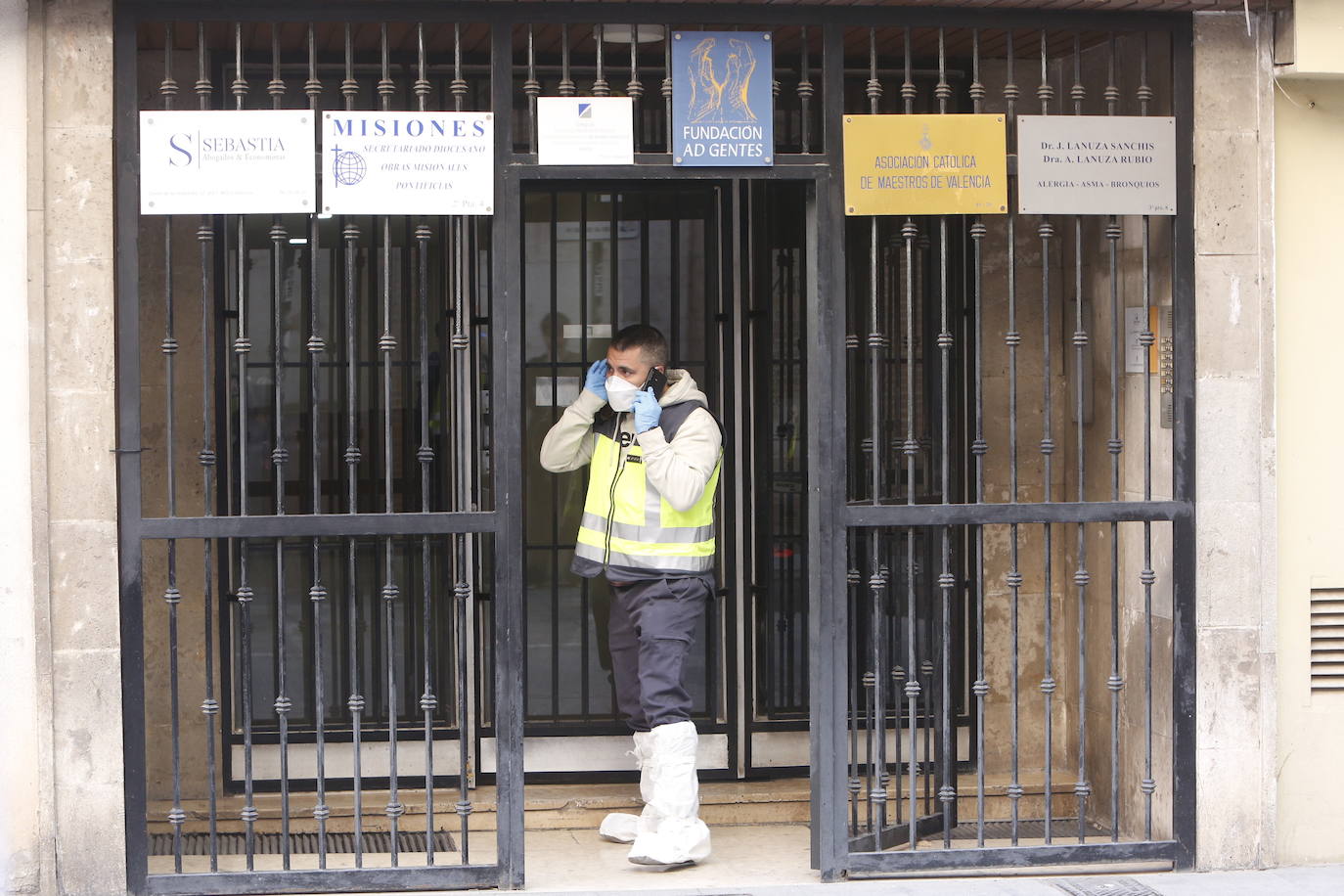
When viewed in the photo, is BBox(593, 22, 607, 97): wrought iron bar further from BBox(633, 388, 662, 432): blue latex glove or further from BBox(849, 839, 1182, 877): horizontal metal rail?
BBox(849, 839, 1182, 877): horizontal metal rail

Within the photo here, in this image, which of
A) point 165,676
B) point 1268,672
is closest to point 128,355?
point 165,676

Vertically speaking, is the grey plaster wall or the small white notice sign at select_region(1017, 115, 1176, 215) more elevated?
the small white notice sign at select_region(1017, 115, 1176, 215)

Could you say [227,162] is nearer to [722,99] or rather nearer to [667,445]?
[722,99]

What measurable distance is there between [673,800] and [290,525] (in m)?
1.75

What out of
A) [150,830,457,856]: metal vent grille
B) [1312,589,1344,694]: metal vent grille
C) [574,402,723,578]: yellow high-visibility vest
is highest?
[574,402,723,578]: yellow high-visibility vest

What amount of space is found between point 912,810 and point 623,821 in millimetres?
1231

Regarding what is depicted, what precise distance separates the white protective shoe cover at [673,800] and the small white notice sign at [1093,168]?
7.79 ft

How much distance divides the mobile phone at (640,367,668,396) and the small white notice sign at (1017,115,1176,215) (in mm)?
1487

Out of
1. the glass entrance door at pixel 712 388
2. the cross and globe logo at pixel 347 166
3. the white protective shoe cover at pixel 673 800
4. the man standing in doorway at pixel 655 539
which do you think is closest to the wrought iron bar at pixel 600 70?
the cross and globe logo at pixel 347 166

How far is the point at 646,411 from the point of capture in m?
5.73

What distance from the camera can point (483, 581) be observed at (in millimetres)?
6648

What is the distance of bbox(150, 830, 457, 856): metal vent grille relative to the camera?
6008mm

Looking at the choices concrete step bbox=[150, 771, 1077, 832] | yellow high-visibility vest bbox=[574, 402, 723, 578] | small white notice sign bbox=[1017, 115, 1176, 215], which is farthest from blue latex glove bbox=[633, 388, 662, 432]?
concrete step bbox=[150, 771, 1077, 832]

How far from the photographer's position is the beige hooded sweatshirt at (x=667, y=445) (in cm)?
564
